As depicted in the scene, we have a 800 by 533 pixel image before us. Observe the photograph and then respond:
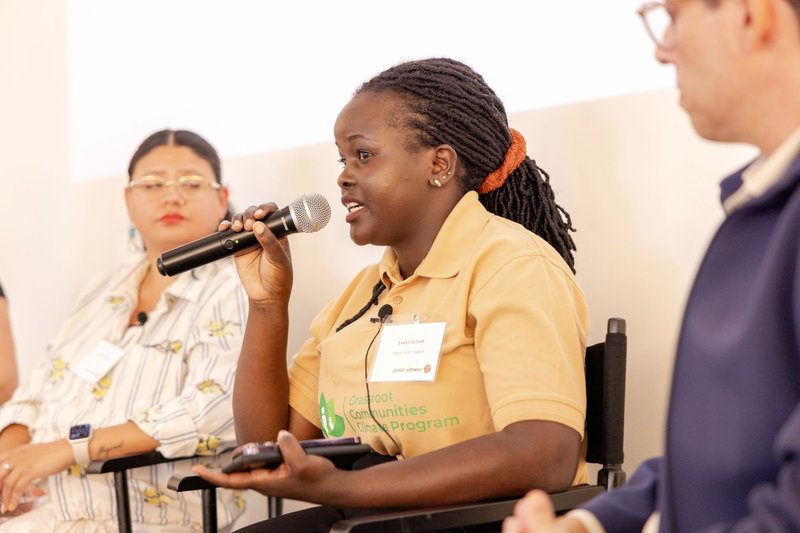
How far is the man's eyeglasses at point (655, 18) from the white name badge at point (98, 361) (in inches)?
75.0

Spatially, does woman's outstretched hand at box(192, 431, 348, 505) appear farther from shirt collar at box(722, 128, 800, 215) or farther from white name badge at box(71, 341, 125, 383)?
white name badge at box(71, 341, 125, 383)

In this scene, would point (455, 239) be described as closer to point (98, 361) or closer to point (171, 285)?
point (171, 285)

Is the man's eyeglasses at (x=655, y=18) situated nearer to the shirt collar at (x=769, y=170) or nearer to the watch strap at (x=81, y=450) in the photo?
the shirt collar at (x=769, y=170)

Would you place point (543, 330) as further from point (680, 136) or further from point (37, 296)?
point (37, 296)

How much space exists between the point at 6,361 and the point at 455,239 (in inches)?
70.9

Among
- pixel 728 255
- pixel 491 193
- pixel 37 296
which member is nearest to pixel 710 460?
pixel 728 255

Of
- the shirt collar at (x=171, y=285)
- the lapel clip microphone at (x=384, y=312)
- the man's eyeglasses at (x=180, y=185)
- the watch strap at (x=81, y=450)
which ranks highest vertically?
the man's eyeglasses at (x=180, y=185)

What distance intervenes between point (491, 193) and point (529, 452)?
2.20ft

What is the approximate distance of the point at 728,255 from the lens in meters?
1.04

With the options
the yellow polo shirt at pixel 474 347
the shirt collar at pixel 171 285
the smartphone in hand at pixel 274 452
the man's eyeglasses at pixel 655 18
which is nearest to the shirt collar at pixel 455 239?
the yellow polo shirt at pixel 474 347

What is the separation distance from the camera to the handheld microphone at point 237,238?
190 centimetres

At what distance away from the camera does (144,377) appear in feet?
8.43

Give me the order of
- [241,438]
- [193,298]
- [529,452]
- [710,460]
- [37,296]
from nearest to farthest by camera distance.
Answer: [710,460]
[529,452]
[241,438]
[193,298]
[37,296]

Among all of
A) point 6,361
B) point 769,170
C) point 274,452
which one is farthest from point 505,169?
point 6,361
